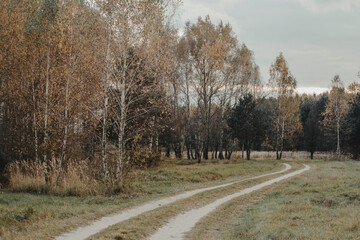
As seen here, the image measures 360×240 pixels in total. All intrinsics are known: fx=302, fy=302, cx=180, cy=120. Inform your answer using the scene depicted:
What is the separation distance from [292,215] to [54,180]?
1204cm

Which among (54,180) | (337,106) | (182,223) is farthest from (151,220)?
(337,106)

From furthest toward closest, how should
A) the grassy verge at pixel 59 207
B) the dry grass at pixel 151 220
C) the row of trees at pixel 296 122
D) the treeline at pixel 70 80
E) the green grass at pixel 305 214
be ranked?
the row of trees at pixel 296 122 < the treeline at pixel 70 80 < the grassy verge at pixel 59 207 < the green grass at pixel 305 214 < the dry grass at pixel 151 220

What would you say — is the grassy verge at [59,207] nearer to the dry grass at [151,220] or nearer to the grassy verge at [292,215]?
the dry grass at [151,220]

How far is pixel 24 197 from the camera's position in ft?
46.6

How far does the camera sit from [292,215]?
11031 millimetres

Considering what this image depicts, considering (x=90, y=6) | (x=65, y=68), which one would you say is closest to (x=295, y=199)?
(x=65, y=68)

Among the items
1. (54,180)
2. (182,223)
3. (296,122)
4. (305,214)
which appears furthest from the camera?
(296,122)

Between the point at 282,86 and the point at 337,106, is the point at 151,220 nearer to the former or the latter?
the point at 282,86

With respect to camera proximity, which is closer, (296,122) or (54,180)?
(54,180)

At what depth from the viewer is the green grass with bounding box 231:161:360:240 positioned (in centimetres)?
870

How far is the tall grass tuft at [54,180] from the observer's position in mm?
15355

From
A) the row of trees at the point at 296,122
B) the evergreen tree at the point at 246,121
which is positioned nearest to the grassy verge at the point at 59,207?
the evergreen tree at the point at 246,121

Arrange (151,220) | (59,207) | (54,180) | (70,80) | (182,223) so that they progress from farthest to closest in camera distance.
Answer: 1. (70,80)
2. (54,180)
3. (59,207)
4. (182,223)
5. (151,220)

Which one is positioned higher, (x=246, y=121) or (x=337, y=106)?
(x=337, y=106)
